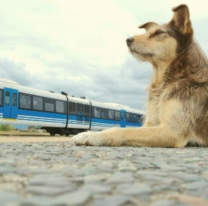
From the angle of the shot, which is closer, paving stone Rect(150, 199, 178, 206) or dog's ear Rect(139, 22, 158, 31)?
paving stone Rect(150, 199, 178, 206)

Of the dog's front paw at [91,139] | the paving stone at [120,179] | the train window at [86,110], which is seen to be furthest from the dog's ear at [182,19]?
the train window at [86,110]

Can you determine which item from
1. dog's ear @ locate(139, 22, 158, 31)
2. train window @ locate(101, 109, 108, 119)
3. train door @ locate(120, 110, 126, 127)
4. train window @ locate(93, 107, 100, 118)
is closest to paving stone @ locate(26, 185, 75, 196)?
dog's ear @ locate(139, 22, 158, 31)

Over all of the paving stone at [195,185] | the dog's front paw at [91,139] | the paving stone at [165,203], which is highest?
the dog's front paw at [91,139]

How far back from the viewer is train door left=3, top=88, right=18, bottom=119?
20.3 metres

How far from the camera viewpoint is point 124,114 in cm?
3312

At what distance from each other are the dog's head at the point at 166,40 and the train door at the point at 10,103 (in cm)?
1578

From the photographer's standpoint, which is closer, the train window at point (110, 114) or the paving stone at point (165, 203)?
the paving stone at point (165, 203)

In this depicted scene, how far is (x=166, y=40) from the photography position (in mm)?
5832

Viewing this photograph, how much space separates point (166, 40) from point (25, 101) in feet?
57.1

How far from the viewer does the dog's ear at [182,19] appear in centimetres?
568

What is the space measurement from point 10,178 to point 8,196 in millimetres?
483

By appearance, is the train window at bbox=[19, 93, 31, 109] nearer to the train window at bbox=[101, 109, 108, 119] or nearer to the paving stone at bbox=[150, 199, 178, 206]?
the train window at bbox=[101, 109, 108, 119]

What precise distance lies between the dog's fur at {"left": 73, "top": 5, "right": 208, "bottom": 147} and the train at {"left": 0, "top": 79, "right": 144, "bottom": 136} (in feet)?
44.0

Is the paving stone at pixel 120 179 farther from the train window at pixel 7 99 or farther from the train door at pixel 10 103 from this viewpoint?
the train window at pixel 7 99
